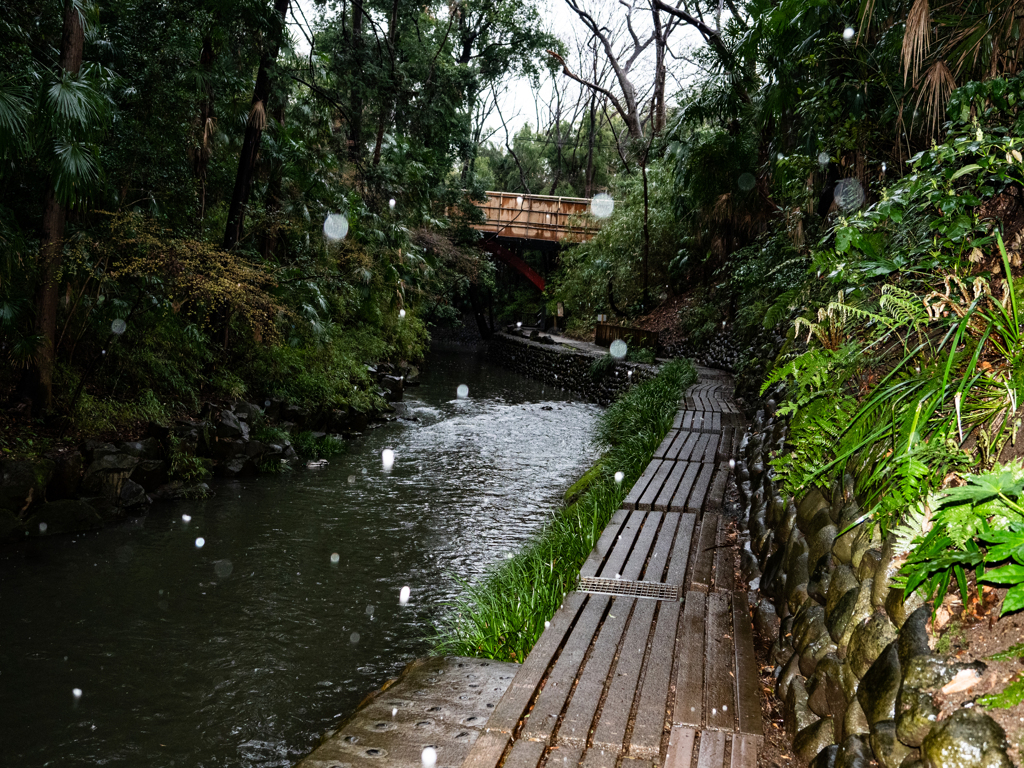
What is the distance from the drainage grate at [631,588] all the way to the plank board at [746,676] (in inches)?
12.4

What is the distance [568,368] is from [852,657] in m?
17.1

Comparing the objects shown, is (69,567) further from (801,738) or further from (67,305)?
(801,738)

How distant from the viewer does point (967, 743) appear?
157 centimetres

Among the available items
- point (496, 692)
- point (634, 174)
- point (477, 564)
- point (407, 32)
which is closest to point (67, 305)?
point (477, 564)

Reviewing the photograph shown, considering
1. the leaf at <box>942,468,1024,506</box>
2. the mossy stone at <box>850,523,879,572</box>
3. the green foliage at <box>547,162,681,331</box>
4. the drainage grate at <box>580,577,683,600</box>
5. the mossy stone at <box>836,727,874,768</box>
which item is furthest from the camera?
the green foliage at <box>547,162,681,331</box>

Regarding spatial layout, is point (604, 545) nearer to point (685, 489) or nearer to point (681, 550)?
point (681, 550)

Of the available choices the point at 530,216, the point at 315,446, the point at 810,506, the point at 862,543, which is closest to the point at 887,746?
the point at 862,543

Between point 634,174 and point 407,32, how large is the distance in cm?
878

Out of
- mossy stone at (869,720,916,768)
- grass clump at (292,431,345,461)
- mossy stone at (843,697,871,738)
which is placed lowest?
grass clump at (292,431,345,461)

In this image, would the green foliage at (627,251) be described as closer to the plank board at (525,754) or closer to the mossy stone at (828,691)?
the mossy stone at (828,691)

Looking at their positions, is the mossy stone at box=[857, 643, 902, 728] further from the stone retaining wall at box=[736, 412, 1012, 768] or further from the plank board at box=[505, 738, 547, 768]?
the plank board at box=[505, 738, 547, 768]

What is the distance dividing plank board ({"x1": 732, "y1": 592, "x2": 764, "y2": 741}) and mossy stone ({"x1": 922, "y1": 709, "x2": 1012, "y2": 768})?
33.5 inches

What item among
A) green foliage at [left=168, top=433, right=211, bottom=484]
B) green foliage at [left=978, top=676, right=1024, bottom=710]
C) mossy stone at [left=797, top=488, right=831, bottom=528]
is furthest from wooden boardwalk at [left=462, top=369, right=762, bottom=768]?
green foliage at [left=168, top=433, right=211, bottom=484]

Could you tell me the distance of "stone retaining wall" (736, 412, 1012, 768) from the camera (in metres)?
1.71
